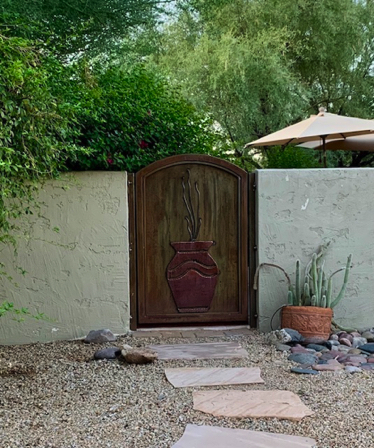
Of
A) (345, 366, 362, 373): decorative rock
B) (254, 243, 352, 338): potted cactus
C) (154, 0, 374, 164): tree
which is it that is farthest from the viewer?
(154, 0, 374, 164): tree

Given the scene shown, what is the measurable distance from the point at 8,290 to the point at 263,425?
3.19m

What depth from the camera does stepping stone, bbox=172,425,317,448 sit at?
306 centimetres

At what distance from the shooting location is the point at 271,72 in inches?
462

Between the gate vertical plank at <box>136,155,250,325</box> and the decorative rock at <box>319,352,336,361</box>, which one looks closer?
the decorative rock at <box>319,352,336,361</box>

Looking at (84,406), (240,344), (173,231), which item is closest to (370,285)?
(240,344)

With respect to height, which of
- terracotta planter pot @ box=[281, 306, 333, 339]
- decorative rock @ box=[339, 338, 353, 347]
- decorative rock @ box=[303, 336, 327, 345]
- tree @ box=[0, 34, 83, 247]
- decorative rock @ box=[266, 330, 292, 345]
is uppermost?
tree @ box=[0, 34, 83, 247]

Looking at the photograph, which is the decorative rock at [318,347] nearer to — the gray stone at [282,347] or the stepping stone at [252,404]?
the gray stone at [282,347]

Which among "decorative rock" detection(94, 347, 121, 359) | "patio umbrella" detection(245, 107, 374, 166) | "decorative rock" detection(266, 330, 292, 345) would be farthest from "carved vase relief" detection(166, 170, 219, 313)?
"patio umbrella" detection(245, 107, 374, 166)

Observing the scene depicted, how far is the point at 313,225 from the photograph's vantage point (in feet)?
19.4

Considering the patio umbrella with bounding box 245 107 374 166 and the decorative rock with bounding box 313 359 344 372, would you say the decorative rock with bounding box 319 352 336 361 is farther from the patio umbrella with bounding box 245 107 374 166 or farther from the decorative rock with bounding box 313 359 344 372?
the patio umbrella with bounding box 245 107 374 166

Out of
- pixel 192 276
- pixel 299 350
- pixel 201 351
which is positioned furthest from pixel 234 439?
pixel 192 276

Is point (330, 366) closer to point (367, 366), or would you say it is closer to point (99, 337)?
point (367, 366)

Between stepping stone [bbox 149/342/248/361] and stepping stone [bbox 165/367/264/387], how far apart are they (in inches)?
15.2

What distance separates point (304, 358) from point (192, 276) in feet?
5.13
